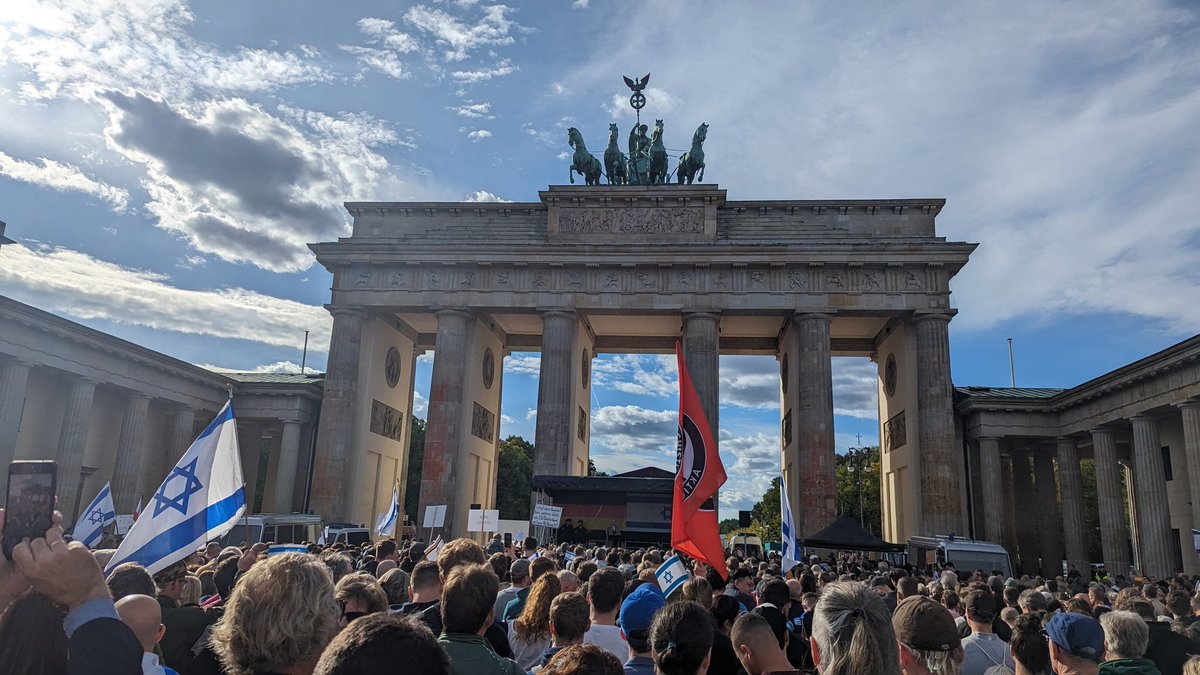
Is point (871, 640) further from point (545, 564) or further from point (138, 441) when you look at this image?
point (138, 441)

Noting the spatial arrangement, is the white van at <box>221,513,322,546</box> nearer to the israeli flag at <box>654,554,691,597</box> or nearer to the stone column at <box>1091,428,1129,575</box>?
the israeli flag at <box>654,554,691,597</box>

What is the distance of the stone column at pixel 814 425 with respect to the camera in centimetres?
3588

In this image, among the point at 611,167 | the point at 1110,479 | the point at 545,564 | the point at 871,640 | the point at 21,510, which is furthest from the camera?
the point at 611,167

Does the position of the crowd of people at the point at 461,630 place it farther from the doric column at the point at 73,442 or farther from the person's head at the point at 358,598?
the doric column at the point at 73,442

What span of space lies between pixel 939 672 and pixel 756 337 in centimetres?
4464

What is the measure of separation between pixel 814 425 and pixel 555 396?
41.0 ft

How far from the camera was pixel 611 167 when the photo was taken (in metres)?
43.0

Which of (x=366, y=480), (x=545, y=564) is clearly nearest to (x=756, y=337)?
(x=366, y=480)

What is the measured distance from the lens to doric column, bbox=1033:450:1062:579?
129 feet

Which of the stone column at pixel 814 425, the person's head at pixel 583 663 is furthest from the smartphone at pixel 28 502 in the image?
the stone column at pixel 814 425

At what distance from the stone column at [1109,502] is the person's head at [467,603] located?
3879 centimetres

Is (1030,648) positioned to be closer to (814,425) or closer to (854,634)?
(854,634)

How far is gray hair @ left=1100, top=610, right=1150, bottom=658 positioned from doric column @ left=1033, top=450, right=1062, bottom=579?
38694mm

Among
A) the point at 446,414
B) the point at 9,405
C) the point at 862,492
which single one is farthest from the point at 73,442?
the point at 862,492
